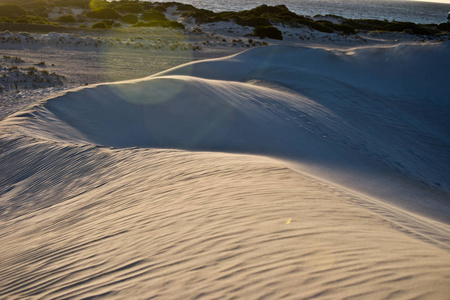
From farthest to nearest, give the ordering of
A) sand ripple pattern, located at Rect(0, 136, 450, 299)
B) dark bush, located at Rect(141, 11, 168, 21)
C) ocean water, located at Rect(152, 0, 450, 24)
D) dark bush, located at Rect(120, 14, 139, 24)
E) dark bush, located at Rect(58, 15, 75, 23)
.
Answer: ocean water, located at Rect(152, 0, 450, 24) < dark bush, located at Rect(141, 11, 168, 21) < dark bush, located at Rect(120, 14, 139, 24) < dark bush, located at Rect(58, 15, 75, 23) < sand ripple pattern, located at Rect(0, 136, 450, 299)

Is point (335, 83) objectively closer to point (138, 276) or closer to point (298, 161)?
point (298, 161)

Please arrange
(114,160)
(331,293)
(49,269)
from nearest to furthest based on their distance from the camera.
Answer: (331,293) < (49,269) < (114,160)

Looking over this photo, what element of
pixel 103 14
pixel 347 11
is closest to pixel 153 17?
pixel 103 14

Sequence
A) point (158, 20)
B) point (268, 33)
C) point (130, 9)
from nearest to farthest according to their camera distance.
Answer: point (268, 33)
point (158, 20)
point (130, 9)

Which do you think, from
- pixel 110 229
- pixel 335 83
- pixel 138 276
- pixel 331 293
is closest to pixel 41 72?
pixel 335 83

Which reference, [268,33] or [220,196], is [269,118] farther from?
[268,33]

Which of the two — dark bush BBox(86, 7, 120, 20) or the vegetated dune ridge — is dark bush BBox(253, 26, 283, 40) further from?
dark bush BBox(86, 7, 120, 20)

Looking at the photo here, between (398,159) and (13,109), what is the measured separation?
9227 millimetres

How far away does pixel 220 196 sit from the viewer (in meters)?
3.63

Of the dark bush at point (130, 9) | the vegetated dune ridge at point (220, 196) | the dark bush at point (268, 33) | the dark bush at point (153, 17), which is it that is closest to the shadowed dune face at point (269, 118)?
the vegetated dune ridge at point (220, 196)

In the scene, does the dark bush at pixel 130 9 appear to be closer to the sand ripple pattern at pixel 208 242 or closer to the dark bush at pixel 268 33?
the dark bush at pixel 268 33

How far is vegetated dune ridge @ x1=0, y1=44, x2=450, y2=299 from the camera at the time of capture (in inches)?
88.6

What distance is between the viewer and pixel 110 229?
10.7ft

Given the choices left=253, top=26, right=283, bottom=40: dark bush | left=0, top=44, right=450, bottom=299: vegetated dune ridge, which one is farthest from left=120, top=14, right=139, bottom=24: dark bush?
left=0, top=44, right=450, bottom=299: vegetated dune ridge
